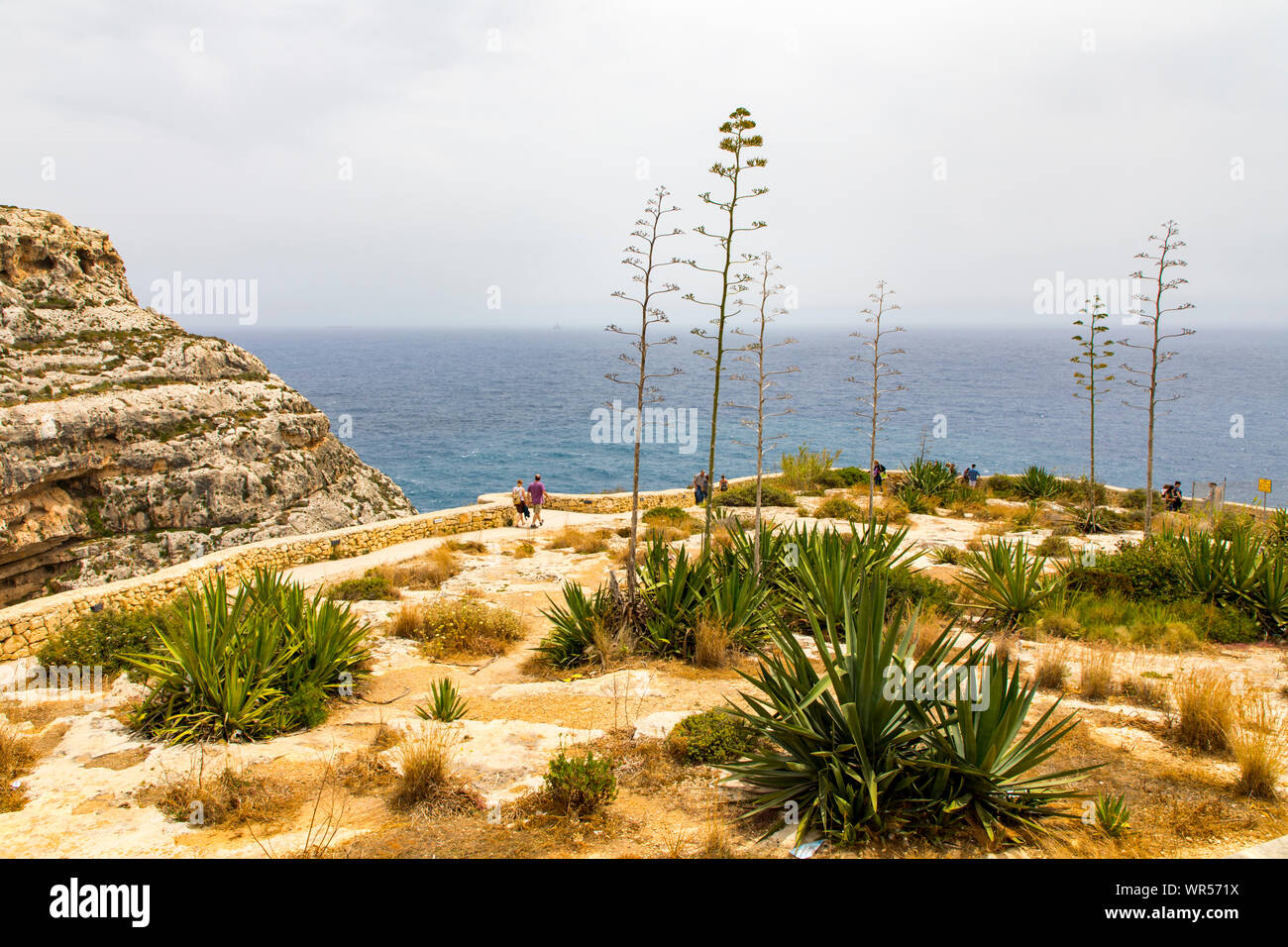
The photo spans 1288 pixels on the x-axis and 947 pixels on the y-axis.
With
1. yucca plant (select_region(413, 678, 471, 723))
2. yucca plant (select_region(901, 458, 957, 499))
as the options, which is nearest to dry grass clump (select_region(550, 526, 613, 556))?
yucca plant (select_region(413, 678, 471, 723))

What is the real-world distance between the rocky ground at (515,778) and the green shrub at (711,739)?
20cm

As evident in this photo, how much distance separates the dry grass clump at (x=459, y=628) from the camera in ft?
32.2

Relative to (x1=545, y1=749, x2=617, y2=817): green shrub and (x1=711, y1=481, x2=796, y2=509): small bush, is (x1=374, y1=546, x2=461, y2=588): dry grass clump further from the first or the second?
(x1=711, y1=481, x2=796, y2=509): small bush

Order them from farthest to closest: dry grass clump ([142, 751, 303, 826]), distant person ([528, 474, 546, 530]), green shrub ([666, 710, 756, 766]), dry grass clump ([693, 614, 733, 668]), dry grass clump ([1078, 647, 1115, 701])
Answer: distant person ([528, 474, 546, 530]) < dry grass clump ([693, 614, 733, 668]) < dry grass clump ([1078, 647, 1115, 701]) < green shrub ([666, 710, 756, 766]) < dry grass clump ([142, 751, 303, 826])

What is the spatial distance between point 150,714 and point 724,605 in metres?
6.12

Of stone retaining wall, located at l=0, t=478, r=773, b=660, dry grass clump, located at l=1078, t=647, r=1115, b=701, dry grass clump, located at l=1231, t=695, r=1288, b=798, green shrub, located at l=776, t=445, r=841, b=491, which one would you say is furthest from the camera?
green shrub, located at l=776, t=445, r=841, b=491

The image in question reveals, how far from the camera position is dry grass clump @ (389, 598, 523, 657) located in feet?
32.2

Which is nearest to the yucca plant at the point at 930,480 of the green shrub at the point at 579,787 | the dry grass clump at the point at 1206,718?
the dry grass clump at the point at 1206,718


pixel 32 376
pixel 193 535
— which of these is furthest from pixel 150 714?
pixel 32 376

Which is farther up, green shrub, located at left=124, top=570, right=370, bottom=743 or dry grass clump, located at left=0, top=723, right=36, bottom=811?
green shrub, located at left=124, top=570, right=370, bottom=743

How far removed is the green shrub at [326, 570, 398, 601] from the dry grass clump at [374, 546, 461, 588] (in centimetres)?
31

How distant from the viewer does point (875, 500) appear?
20672 millimetres
